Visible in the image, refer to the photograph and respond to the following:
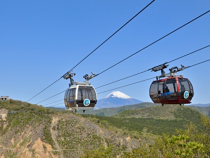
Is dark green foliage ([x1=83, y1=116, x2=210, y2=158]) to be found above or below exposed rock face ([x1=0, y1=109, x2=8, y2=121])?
below

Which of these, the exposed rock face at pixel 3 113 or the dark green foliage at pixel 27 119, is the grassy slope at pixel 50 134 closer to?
the dark green foliage at pixel 27 119

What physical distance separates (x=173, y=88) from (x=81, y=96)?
752 cm

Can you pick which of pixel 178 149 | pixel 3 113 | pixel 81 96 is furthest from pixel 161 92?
pixel 3 113

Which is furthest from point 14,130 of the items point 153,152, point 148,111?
point 148,111

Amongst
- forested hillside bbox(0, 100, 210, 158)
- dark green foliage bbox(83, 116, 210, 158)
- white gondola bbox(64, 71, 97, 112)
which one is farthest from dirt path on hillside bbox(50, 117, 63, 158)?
white gondola bbox(64, 71, 97, 112)

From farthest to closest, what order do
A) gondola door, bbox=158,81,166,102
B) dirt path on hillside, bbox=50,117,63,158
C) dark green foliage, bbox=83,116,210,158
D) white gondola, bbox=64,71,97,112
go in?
dirt path on hillside, bbox=50,117,63,158 → dark green foliage, bbox=83,116,210,158 → white gondola, bbox=64,71,97,112 → gondola door, bbox=158,81,166,102

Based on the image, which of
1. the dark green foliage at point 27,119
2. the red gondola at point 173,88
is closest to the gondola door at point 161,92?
the red gondola at point 173,88

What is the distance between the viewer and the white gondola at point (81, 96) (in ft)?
70.2

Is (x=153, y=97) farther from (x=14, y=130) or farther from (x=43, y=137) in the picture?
(x=14, y=130)

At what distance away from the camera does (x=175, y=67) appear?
18.7m

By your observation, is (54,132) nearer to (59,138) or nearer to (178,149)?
(59,138)

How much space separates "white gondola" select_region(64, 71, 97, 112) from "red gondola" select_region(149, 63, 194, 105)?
5.77m

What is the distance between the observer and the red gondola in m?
18.3

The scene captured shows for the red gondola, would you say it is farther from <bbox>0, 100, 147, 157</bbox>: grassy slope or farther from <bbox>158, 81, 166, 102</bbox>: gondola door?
<bbox>0, 100, 147, 157</bbox>: grassy slope
